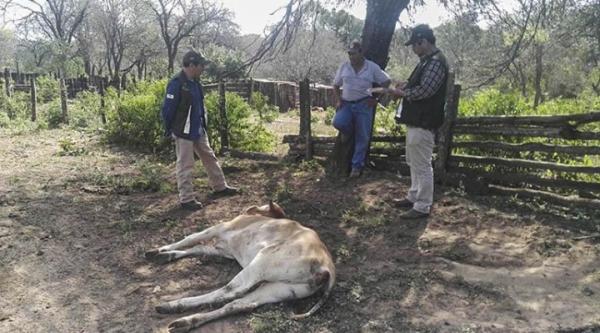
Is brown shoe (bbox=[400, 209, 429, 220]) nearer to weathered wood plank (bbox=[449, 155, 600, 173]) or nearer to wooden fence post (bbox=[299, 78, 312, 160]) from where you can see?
weathered wood plank (bbox=[449, 155, 600, 173])

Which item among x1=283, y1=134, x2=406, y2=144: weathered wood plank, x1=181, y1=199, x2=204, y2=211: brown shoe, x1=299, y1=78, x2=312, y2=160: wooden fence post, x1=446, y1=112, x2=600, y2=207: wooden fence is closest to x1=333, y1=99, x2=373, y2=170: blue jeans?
x1=283, y1=134, x2=406, y2=144: weathered wood plank

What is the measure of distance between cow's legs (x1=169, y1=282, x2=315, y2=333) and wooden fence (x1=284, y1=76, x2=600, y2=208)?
355cm

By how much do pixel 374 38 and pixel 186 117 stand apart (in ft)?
9.30

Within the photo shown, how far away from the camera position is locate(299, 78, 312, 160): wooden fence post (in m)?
8.25

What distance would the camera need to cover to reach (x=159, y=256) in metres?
4.61

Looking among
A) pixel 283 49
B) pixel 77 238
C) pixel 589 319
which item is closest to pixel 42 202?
pixel 77 238

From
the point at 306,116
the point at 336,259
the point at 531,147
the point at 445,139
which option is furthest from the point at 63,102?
the point at 531,147

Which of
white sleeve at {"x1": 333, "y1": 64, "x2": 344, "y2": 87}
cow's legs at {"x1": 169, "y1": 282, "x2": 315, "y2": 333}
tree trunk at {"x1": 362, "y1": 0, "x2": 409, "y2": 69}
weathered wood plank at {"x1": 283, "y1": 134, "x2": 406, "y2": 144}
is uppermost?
tree trunk at {"x1": 362, "y1": 0, "x2": 409, "y2": 69}

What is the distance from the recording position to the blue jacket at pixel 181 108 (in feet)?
18.9

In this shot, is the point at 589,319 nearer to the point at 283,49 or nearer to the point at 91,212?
the point at 91,212

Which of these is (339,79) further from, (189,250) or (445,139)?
(189,250)

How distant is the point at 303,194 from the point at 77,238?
8.55 feet

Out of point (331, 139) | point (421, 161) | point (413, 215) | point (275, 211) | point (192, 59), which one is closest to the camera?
point (275, 211)

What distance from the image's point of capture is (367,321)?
11.8 feet
